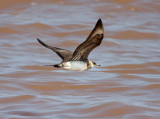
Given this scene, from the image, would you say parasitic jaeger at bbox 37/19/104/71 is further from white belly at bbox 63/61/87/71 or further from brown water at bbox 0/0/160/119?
brown water at bbox 0/0/160/119

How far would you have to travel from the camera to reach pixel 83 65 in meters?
7.61

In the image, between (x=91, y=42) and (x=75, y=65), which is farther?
(x=75, y=65)

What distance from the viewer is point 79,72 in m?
10.3

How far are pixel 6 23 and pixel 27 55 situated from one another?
9.41 feet

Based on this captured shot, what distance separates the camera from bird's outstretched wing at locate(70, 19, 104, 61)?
265 inches

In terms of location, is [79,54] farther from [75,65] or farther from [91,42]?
[91,42]

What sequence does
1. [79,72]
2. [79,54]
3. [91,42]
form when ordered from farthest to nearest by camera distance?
[79,72] → [79,54] → [91,42]

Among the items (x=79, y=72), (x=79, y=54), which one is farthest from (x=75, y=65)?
(x=79, y=72)

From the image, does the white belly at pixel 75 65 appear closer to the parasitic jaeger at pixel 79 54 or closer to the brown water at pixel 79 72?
the parasitic jaeger at pixel 79 54

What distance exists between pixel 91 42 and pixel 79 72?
337 cm

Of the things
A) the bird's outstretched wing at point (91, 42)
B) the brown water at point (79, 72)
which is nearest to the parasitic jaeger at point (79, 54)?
the bird's outstretched wing at point (91, 42)

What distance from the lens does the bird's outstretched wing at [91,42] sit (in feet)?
22.1

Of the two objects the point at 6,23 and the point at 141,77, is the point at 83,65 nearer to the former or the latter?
the point at 141,77

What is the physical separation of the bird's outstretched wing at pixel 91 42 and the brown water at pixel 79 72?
0.93m
